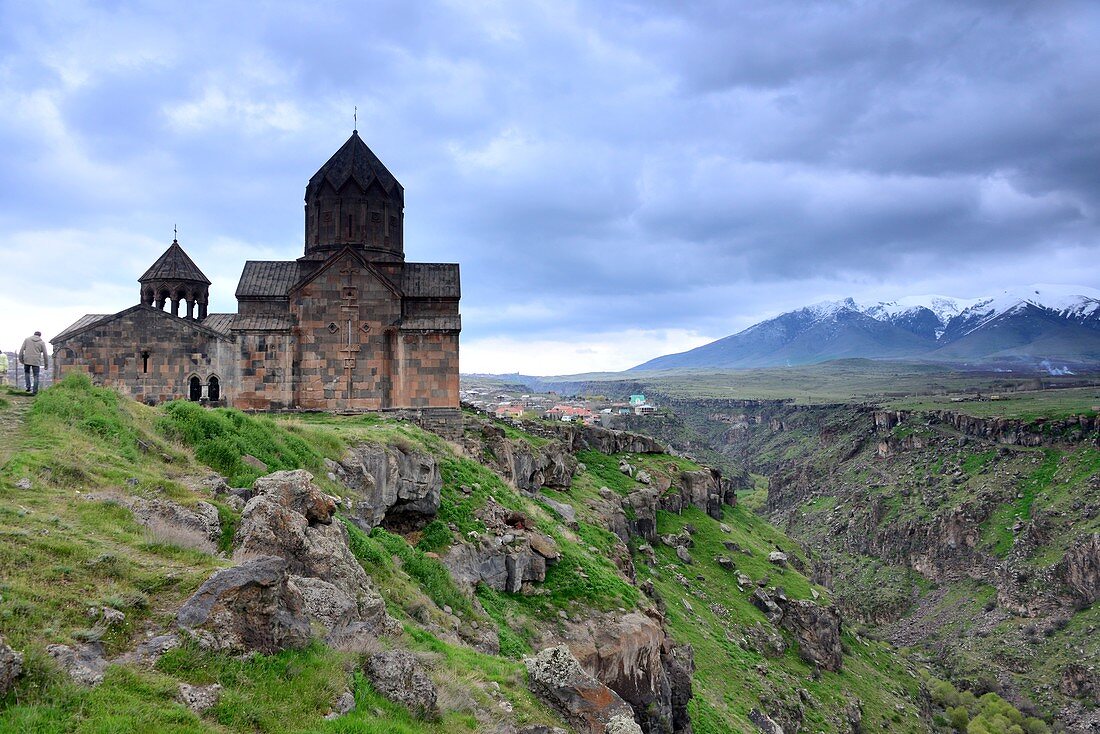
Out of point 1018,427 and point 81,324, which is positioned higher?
point 81,324

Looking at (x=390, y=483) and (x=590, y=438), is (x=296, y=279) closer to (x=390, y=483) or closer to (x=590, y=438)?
(x=390, y=483)

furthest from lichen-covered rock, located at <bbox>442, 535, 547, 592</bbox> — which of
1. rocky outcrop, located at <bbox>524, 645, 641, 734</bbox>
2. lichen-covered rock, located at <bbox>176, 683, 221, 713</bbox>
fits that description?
lichen-covered rock, located at <bbox>176, 683, 221, 713</bbox>

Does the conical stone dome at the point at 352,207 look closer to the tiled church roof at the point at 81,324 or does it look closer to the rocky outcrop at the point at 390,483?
the tiled church roof at the point at 81,324

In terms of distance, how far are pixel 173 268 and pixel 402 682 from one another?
27.9 m

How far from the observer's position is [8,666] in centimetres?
484

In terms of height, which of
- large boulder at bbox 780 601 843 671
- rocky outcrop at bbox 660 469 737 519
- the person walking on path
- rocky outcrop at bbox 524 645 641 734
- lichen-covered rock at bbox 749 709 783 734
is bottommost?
large boulder at bbox 780 601 843 671

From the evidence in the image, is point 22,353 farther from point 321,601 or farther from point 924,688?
point 924,688

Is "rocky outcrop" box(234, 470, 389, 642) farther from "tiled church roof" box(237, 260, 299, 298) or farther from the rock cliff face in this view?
the rock cliff face

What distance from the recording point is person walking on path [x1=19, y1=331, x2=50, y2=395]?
13.4m

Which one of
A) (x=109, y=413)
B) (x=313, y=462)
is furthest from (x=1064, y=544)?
(x=109, y=413)

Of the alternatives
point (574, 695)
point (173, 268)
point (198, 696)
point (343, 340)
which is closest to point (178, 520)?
point (198, 696)

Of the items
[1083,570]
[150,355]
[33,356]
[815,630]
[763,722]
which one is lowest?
[1083,570]

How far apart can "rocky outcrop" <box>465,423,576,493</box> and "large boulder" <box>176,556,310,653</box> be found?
16543 mm

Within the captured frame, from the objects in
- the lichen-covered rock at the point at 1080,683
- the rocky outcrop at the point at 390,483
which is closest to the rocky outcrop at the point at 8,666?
the rocky outcrop at the point at 390,483
